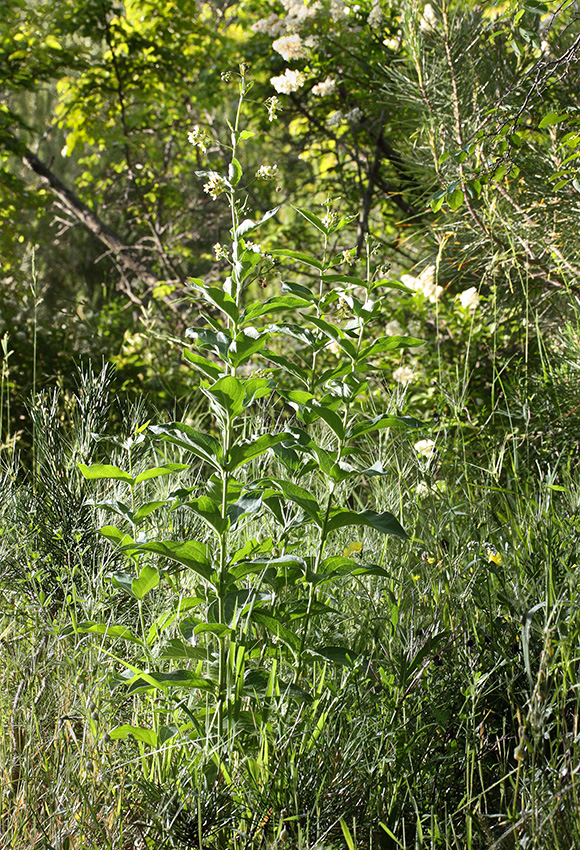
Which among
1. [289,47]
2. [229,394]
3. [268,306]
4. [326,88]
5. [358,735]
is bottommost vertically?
[358,735]

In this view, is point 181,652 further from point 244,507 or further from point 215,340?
point 215,340

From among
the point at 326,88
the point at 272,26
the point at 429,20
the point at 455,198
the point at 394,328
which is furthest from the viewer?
the point at 272,26

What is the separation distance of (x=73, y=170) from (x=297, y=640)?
817 centimetres

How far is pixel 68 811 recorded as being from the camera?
0.98m

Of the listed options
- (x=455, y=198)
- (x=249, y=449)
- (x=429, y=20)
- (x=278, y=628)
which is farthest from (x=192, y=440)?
(x=429, y=20)

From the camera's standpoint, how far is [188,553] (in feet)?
3.47

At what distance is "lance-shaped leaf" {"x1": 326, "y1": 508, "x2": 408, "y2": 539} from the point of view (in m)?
1.03

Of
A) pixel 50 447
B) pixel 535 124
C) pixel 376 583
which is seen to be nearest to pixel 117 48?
pixel 535 124

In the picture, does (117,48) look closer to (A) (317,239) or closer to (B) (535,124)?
(A) (317,239)

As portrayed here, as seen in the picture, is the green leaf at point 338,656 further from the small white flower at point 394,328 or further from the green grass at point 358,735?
the small white flower at point 394,328

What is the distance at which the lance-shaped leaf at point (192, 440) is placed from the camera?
106 cm

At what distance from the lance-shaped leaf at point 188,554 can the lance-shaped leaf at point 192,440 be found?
0.42ft

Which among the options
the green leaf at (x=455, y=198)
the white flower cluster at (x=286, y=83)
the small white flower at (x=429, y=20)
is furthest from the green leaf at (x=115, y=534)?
the small white flower at (x=429, y=20)

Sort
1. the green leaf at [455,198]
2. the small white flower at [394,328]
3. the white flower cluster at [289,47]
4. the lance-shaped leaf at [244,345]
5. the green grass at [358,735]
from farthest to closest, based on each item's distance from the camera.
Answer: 1. the white flower cluster at [289,47]
2. the small white flower at [394,328]
3. the green leaf at [455,198]
4. the lance-shaped leaf at [244,345]
5. the green grass at [358,735]
